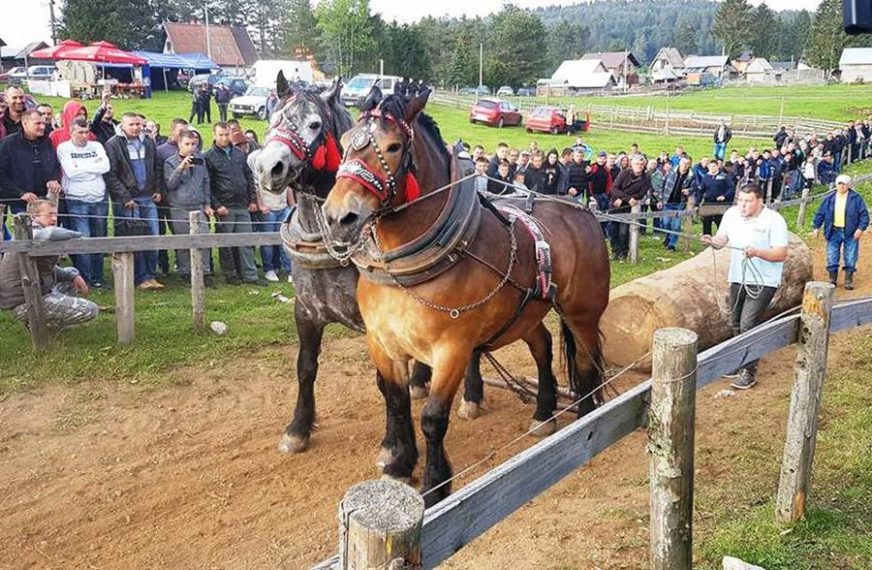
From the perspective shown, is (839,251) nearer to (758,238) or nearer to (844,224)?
(844,224)

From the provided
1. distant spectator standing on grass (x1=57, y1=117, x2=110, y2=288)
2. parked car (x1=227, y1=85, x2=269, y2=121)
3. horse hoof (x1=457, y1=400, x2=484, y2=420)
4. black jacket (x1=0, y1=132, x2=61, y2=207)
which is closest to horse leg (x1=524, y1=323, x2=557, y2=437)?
horse hoof (x1=457, y1=400, x2=484, y2=420)

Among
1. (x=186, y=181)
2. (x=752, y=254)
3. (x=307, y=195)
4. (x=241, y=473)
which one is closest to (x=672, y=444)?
(x=307, y=195)

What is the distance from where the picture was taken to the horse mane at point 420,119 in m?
4.11

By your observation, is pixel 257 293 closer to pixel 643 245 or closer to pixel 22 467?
pixel 22 467

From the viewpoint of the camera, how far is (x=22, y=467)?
206 inches

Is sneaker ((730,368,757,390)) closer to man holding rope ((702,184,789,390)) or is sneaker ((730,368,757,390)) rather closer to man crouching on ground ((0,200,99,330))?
man holding rope ((702,184,789,390))

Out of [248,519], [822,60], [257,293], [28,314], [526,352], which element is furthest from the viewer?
[822,60]

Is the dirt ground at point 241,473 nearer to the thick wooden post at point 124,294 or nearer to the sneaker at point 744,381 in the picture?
the sneaker at point 744,381

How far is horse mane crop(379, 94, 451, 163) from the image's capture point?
4.11m

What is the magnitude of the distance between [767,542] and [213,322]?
19.4ft

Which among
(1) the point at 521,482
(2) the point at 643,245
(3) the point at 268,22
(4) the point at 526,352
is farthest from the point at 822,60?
(1) the point at 521,482

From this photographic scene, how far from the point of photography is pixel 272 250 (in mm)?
10398

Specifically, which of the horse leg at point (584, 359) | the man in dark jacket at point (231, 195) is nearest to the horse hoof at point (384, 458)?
the horse leg at point (584, 359)

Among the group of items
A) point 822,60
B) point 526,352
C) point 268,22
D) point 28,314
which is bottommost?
point 526,352
